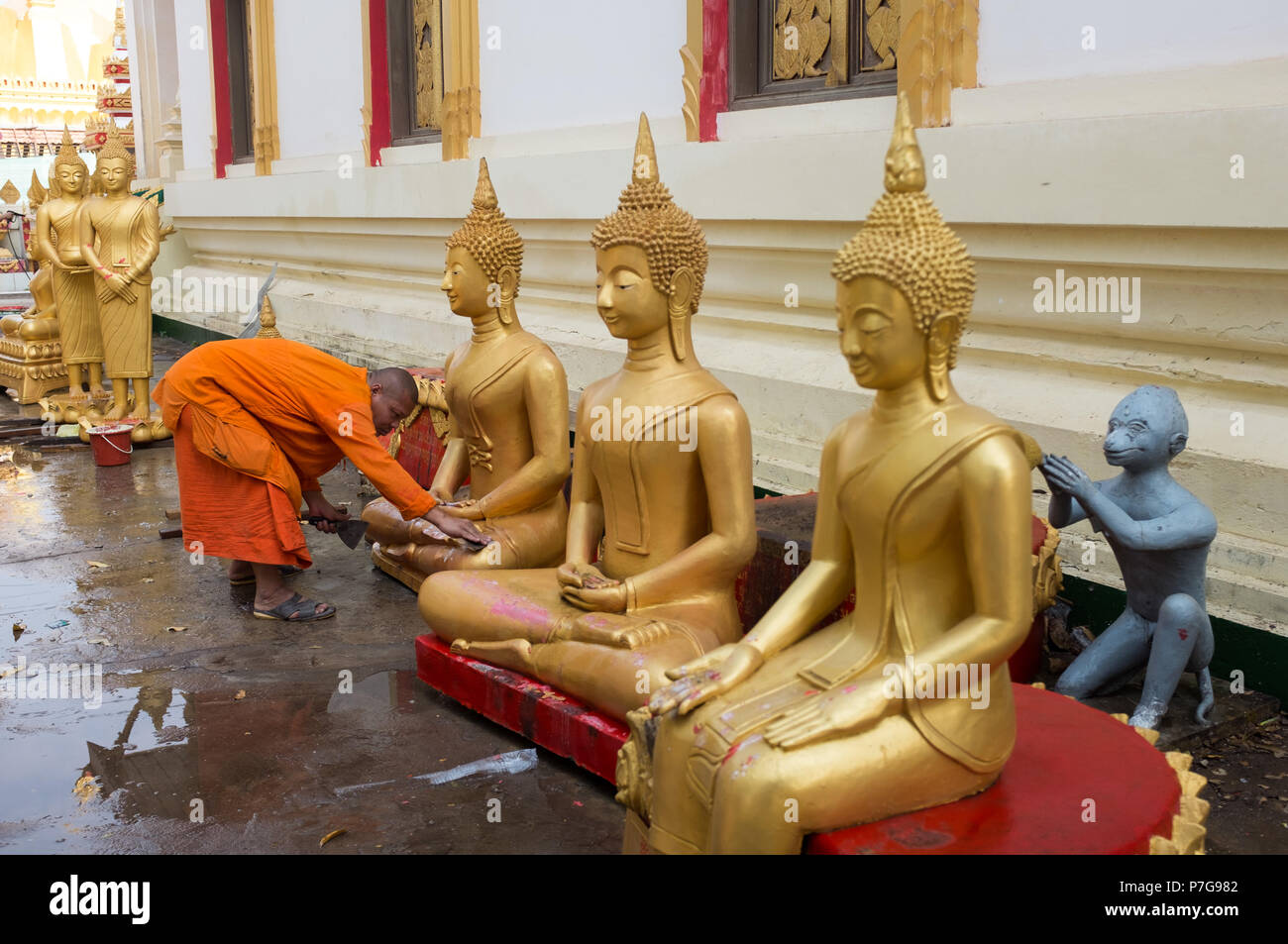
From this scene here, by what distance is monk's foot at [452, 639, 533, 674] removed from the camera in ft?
11.5

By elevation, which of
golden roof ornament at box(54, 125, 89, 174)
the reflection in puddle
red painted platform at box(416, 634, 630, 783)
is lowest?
the reflection in puddle

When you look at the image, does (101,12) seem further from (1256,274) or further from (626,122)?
(1256,274)

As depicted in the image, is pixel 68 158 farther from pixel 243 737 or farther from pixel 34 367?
pixel 243 737

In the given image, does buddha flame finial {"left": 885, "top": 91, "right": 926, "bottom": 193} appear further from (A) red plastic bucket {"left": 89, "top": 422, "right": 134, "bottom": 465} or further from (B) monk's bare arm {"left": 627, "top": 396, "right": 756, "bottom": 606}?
(A) red plastic bucket {"left": 89, "top": 422, "right": 134, "bottom": 465}

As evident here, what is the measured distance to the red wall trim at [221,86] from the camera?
1195cm

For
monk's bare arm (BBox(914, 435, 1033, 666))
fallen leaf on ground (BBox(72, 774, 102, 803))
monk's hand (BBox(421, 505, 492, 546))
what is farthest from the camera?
monk's hand (BBox(421, 505, 492, 546))

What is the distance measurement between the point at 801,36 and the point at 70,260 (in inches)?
224

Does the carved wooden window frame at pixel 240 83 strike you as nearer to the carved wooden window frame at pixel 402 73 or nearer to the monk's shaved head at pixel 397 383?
the carved wooden window frame at pixel 402 73

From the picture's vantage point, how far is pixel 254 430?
4.71 m

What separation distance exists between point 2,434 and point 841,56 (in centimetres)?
626

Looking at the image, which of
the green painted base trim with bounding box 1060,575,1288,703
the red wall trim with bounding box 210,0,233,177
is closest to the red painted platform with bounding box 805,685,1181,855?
the green painted base trim with bounding box 1060,575,1288,703

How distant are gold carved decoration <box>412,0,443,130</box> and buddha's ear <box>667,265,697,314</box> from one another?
560 cm

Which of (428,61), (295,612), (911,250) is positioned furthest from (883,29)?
(428,61)

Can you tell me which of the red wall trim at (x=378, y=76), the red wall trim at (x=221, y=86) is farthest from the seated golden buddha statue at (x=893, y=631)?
the red wall trim at (x=221, y=86)
